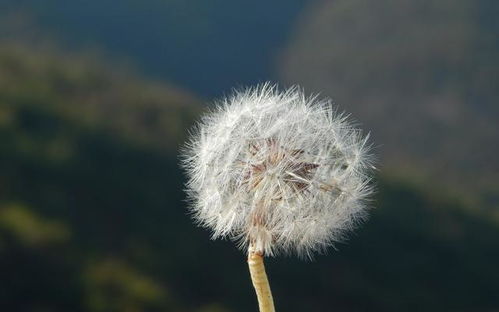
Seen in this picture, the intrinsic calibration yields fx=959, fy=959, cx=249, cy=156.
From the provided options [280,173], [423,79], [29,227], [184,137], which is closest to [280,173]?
[280,173]

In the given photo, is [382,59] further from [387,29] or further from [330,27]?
[330,27]

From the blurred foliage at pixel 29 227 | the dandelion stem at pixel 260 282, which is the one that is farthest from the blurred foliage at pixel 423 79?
the dandelion stem at pixel 260 282

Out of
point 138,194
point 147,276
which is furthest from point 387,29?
point 147,276

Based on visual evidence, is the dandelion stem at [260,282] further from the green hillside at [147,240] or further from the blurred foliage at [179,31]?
the blurred foliage at [179,31]

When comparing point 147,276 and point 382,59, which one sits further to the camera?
point 382,59

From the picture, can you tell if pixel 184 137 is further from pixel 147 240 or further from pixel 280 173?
pixel 280 173

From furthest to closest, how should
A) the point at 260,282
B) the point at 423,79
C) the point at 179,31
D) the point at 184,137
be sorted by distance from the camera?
the point at 179,31 < the point at 423,79 < the point at 184,137 < the point at 260,282
